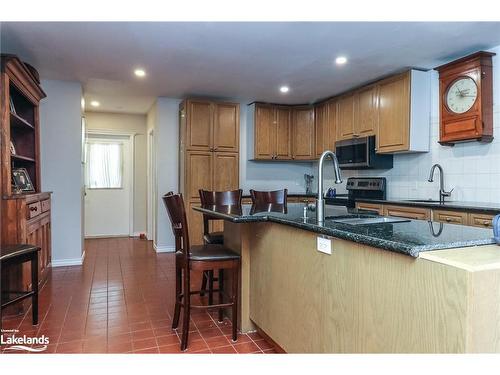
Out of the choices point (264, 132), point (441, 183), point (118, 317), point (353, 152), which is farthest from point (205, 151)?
point (441, 183)

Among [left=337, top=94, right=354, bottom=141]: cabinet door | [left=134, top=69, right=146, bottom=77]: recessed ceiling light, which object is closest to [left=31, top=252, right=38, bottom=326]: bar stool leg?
[left=134, top=69, right=146, bottom=77]: recessed ceiling light

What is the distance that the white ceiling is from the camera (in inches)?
114

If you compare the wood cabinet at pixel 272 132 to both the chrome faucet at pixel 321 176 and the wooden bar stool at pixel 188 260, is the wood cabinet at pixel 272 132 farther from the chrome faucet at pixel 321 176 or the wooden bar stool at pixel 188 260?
the chrome faucet at pixel 321 176

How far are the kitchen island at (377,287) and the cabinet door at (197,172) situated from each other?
114 inches

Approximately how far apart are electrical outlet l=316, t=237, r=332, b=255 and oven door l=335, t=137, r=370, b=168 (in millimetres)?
3036

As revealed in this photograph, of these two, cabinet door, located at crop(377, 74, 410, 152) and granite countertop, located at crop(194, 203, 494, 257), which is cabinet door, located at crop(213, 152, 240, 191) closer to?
cabinet door, located at crop(377, 74, 410, 152)

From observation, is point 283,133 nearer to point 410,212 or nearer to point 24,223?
point 410,212

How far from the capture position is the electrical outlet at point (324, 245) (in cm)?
162

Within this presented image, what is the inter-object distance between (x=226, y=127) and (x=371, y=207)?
242 cm

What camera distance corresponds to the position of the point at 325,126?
5438 millimetres
